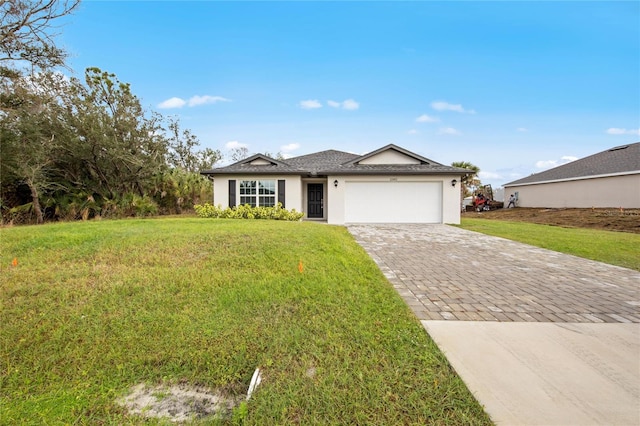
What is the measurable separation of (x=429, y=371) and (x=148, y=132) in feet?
64.7

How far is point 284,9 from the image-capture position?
9.97 metres

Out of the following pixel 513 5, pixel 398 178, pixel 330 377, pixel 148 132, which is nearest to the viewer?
pixel 330 377

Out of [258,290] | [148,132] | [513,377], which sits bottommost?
[513,377]

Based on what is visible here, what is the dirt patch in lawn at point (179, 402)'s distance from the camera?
6.47 feet

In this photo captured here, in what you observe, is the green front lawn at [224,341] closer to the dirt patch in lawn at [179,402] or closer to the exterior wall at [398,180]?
the dirt patch in lawn at [179,402]

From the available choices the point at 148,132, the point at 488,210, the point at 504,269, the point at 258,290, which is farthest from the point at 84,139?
the point at 488,210

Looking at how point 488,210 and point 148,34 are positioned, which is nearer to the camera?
point 148,34

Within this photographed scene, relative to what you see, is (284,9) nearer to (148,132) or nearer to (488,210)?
(148,132)

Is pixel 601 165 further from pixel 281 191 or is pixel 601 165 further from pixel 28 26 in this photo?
pixel 28 26

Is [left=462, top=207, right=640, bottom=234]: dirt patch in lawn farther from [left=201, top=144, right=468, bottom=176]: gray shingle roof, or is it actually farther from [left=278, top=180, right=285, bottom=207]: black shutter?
[left=278, top=180, right=285, bottom=207]: black shutter

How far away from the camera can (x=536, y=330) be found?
9.89ft

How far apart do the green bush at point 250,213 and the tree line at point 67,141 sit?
13.4 feet

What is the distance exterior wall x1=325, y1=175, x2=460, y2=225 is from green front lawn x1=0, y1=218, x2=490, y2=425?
8.49 metres

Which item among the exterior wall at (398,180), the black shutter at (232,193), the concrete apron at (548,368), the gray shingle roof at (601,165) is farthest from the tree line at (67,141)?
the gray shingle roof at (601,165)
